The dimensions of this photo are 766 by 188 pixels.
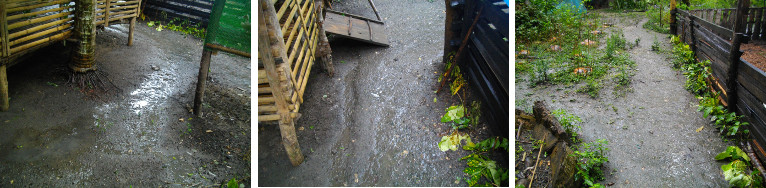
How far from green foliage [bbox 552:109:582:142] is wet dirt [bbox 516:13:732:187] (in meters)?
0.08

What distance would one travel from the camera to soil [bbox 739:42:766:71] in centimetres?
638

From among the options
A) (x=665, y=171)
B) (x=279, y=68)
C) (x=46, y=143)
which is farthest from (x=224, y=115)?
(x=665, y=171)

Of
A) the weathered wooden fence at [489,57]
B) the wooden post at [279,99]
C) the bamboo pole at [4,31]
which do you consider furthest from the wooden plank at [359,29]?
the bamboo pole at [4,31]

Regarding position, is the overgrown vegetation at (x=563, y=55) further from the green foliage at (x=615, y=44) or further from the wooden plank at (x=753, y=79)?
the wooden plank at (x=753, y=79)

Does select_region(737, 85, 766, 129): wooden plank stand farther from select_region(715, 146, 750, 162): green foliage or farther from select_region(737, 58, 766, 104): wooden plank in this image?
select_region(715, 146, 750, 162): green foliage

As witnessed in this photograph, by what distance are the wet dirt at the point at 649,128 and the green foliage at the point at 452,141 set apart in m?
2.18

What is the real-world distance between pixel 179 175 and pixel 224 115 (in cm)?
81

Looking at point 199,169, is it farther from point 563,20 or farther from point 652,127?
point 563,20

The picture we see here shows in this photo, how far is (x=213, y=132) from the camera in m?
3.85

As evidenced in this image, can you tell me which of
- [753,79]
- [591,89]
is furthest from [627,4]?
[753,79]

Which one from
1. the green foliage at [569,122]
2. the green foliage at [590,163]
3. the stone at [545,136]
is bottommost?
the green foliage at [590,163]

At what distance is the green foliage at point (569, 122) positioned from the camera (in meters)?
4.31

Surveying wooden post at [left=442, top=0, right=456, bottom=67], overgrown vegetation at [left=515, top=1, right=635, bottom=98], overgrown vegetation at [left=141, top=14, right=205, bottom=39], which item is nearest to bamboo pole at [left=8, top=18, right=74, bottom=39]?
overgrown vegetation at [left=141, top=14, right=205, bottom=39]

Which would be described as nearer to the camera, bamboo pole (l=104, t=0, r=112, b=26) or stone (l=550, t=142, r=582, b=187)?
stone (l=550, t=142, r=582, b=187)
